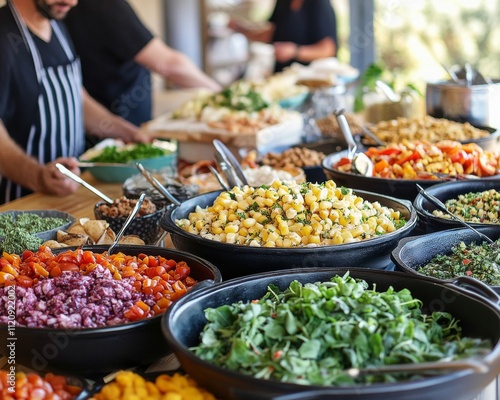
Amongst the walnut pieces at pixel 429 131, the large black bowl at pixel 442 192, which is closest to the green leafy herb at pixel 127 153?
the walnut pieces at pixel 429 131

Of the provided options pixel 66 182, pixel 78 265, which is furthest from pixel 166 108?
pixel 78 265

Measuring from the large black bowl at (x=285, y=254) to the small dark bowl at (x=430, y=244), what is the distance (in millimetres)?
42

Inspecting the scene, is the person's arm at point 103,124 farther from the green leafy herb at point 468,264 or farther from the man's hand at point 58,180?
the green leafy herb at point 468,264

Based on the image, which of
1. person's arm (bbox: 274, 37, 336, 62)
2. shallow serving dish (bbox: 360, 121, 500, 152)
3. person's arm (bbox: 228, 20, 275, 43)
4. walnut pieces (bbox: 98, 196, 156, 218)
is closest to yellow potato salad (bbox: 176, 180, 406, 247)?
walnut pieces (bbox: 98, 196, 156, 218)

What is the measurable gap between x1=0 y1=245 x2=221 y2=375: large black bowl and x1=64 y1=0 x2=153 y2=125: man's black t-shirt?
2.93m

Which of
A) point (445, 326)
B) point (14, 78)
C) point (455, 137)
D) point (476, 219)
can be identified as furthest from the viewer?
point (14, 78)

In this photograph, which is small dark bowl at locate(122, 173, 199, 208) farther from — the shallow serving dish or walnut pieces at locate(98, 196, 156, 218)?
the shallow serving dish

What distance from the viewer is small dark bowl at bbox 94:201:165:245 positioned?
6.66 ft

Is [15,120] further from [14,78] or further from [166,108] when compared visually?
[166,108]

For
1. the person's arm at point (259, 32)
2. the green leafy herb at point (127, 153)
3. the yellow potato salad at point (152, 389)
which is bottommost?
the yellow potato salad at point (152, 389)

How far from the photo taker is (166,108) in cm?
702

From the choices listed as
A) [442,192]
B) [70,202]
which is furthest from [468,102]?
[70,202]

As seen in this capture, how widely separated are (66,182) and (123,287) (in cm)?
145

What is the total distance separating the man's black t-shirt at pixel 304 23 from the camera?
19.6ft
